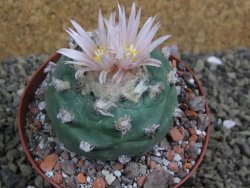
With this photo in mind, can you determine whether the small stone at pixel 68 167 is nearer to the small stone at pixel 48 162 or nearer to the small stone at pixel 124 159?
the small stone at pixel 48 162

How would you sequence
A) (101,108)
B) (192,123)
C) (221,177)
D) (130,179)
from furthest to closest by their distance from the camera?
(221,177), (192,123), (130,179), (101,108)

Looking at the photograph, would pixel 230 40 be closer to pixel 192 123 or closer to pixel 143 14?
pixel 143 14

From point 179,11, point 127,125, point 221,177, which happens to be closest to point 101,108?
point 127,125

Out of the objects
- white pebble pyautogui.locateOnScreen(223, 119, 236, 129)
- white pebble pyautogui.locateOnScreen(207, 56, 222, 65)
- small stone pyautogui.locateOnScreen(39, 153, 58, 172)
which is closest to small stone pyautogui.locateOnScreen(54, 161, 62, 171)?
small stone pyautogui.locateOnScreen(39, 153, 58, 172)

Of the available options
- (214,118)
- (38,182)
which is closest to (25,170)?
(38,182)

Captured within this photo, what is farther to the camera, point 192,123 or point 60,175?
point 192,123

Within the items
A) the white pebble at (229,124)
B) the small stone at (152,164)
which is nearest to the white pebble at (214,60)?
the white pebble at (229,124)

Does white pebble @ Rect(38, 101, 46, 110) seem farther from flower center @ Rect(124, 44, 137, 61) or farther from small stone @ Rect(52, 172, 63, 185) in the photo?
flower center @ Rect(124, 44, 137, 61)
